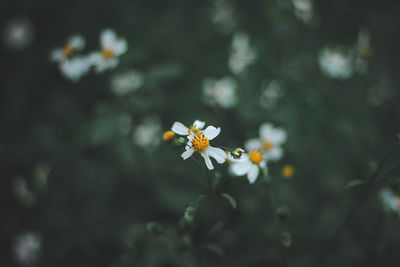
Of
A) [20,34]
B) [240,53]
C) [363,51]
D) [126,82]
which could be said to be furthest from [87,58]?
[363,51]

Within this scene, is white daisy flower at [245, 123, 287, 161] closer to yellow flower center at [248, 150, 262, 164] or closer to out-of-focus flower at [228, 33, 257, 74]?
yellow flower center at [248, 150, 262, 164]

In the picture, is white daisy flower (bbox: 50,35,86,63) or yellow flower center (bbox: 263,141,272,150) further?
white daisy flower (bbox: 50,35,86,63)

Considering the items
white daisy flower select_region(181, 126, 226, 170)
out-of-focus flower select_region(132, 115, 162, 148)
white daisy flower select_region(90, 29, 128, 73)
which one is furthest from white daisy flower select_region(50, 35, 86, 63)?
white daisy flower select_region(181, 126, 226, 170)

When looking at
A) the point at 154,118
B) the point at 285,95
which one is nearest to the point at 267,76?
the point at 285,95

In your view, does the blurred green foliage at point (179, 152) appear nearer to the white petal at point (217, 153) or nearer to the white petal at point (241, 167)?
the white petal at point (241, 167)

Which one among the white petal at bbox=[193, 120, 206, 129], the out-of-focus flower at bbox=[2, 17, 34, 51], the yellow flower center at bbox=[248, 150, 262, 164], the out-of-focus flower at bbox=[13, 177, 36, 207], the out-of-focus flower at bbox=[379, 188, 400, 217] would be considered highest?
the out-of-focus flower at bbox=[2, 17, 34, 51]

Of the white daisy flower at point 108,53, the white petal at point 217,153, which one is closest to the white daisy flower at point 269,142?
the white petal at point 217,153

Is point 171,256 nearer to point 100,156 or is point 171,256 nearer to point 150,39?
point 100,156
